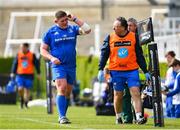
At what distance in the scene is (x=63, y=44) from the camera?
2217cm

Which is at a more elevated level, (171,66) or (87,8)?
(87,8)

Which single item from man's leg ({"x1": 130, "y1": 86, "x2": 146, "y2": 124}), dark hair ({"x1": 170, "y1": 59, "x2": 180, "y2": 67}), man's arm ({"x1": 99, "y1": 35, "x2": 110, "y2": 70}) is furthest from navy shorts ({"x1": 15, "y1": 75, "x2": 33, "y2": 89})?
man's leg ({"x1": 130, "y1": 86, "x2": 146, "y2": 124})

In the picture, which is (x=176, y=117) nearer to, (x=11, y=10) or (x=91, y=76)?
(x=91, y=76)

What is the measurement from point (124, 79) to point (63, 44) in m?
1.45

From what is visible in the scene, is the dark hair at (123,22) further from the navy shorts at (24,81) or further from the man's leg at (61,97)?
the navy shorts at (24,81)

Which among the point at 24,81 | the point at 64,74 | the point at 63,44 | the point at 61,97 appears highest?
the point at 63,44

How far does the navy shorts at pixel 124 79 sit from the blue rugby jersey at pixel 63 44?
0.92 meters

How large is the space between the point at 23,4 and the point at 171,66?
3586 centimetres

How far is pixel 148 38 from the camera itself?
21.2m

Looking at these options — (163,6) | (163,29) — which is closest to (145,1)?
(163,6)

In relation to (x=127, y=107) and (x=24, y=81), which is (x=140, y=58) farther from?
(x=24, y=81)

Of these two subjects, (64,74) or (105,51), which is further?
(64,74)

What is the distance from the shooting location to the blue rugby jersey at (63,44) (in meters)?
22.1

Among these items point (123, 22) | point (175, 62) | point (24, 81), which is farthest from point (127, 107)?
point (24, 81)
